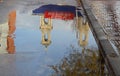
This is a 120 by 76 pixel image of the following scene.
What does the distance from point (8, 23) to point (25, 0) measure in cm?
635

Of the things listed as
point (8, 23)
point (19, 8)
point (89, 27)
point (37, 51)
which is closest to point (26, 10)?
point (19, 8)

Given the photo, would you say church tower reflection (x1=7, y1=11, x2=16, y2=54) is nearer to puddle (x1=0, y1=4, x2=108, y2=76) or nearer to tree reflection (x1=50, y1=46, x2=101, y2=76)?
puddle (x1=0, y1=4, x2=108, y2=76)

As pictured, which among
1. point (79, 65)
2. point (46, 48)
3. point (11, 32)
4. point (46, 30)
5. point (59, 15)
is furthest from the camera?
point (59, 15)

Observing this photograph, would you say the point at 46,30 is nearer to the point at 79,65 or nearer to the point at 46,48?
the point at 46,48

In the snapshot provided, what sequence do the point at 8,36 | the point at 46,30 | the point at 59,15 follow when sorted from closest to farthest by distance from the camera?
the point at 8,36 → the point at 46,30 → the point at 59,15

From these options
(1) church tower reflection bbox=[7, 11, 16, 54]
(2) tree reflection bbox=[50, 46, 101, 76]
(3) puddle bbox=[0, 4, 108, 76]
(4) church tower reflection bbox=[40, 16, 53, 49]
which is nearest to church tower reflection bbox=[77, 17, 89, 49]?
(3) puddle bbox=[0, 4, 108, 76]

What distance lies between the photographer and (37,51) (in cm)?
970

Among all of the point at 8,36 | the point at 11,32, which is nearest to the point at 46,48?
the point at 8,36

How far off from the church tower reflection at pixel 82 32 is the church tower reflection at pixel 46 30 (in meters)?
0.99

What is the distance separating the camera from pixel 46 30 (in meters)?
12.1

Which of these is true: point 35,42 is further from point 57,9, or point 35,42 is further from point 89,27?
point 57,9

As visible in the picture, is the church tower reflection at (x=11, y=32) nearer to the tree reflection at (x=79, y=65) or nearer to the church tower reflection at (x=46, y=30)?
the church tower reflection at (x=46, y=30)

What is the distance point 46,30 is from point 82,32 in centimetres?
130

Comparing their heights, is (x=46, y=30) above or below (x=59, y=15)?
below
